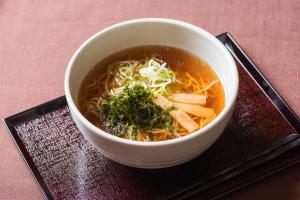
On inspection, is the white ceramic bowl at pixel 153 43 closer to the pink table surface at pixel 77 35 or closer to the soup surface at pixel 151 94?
the soup surface at pixel 151 94

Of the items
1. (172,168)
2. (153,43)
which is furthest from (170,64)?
(172,168)

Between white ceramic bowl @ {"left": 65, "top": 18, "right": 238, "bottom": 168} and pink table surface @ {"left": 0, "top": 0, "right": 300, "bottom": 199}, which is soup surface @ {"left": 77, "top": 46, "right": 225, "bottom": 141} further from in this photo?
Answer: pink table surface @ {"left": 0, "top": 0, "right": 300, "bottom": 199}

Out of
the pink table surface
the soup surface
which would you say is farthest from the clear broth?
the pink table surface

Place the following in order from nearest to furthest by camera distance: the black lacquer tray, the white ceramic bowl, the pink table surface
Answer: the white ceramic bowl → the black lacquer tray → the pink table surface

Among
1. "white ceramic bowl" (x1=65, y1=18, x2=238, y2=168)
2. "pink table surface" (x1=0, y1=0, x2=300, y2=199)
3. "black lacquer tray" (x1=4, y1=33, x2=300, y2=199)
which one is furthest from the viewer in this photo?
"pink table surface" (x1=0, y1=0, x2=300, y2=199)

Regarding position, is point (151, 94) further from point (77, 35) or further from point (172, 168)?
point (77, 35)

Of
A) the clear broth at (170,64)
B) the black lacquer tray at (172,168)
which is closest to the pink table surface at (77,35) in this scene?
the black lacquer tray at (172,168)

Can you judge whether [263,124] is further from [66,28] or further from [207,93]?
[66,28]
